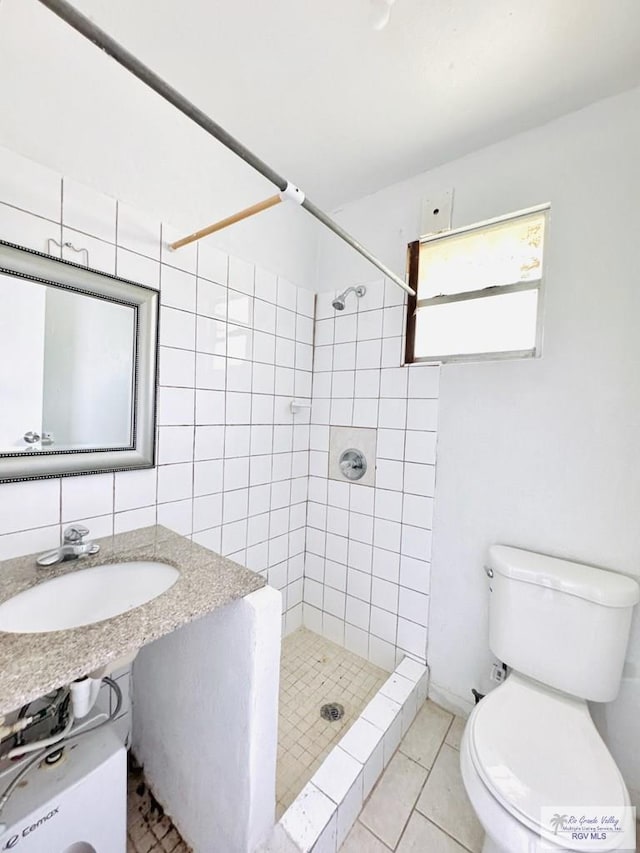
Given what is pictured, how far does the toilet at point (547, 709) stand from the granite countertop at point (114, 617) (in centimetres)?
79

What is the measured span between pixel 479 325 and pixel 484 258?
0.89 feet

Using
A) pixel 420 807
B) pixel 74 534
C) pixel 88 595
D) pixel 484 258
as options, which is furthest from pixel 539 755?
pixel 484 258

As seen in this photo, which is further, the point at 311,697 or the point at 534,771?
the point at 311,697

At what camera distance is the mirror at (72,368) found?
3.15ft

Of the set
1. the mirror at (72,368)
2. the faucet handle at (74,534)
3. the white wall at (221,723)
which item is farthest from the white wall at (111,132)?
the white wall at (221,723)

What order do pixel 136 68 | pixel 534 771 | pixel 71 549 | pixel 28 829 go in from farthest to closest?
1. pixel 71 549
2. pixel 534 771
3. pixel 28 829
4. pixel 136 68

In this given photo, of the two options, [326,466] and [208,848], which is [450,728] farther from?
[326,466]

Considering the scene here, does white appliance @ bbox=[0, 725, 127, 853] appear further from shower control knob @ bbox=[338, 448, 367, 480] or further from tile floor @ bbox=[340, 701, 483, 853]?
shower control knob @ bbox=[338, 448, 367, 480]

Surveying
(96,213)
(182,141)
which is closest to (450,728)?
(96,213)

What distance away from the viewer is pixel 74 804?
2.76 ft

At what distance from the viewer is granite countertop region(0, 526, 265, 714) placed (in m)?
0.61

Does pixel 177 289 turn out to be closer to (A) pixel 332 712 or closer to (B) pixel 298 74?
(B) pixel 298 74

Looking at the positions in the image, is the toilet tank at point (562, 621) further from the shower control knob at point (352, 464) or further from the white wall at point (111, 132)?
the white wall at point (111, 132)

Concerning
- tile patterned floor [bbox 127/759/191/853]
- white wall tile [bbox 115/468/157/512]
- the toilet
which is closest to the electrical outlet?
the toilet
